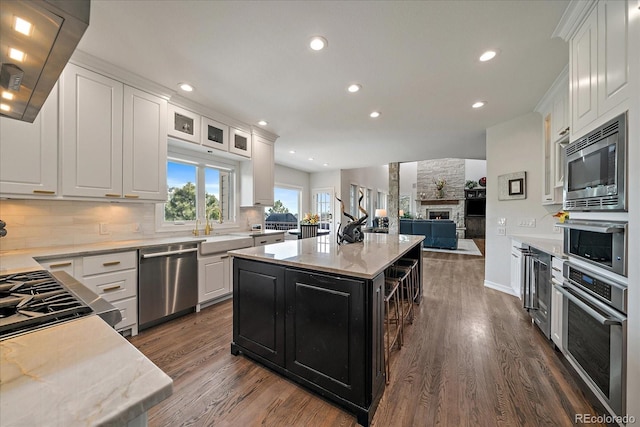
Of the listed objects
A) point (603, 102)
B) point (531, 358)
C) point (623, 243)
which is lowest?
point (531, 358)

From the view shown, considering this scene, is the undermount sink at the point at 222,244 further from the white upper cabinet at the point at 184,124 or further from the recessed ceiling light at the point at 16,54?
the recessed ceiling light at the point at 16,54

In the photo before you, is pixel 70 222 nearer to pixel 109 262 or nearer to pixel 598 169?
pixel 109 262

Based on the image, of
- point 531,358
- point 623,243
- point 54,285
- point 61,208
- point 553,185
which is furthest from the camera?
point 553,185

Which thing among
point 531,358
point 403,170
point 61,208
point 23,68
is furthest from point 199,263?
point 403,170

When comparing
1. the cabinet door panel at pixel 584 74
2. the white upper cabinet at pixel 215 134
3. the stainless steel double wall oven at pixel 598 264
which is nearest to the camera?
the stainless steel double wall oven at pixel 598 264

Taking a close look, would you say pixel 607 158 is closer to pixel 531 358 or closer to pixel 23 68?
pixel 531 358

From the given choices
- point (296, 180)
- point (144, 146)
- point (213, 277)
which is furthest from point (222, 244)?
point (296, 180)

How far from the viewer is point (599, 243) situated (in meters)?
1.50

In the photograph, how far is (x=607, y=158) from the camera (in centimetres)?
145

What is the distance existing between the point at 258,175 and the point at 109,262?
2354 millimetres

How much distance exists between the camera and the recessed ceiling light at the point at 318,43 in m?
1.98

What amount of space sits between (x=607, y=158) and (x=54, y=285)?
2.83 metres

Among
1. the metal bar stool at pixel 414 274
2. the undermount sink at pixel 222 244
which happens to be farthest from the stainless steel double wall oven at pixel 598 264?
the undermount sink at pixel 222 244

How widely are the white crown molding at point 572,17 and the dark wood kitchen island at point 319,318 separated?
202 centimetres
